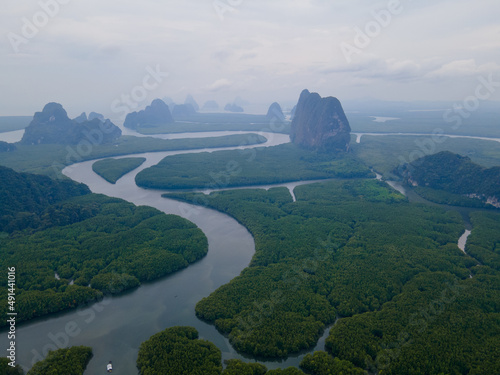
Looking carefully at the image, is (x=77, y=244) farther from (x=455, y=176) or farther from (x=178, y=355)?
(x=455, y=176)

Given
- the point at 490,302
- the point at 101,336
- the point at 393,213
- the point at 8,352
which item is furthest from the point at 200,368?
the point at 393,213

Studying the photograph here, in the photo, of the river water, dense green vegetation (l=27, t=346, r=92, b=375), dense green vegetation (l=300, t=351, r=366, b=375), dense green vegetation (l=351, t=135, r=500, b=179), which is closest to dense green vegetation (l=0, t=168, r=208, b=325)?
the river water

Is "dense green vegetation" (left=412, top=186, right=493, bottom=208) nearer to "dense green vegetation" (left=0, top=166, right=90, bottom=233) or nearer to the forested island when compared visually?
the forested island

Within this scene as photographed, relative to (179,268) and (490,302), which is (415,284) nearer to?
(490,302)

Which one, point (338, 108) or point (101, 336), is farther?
point (338, 108)

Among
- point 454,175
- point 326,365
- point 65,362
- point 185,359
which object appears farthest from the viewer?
point 454,175

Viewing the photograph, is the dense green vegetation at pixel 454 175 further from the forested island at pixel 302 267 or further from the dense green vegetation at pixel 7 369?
A: the dense green vegetation at pixel 7 369

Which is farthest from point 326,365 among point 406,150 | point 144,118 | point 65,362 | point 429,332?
point 144,118

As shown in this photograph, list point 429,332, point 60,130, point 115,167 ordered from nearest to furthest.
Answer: point 429,332, point 115,167, point 60,130
